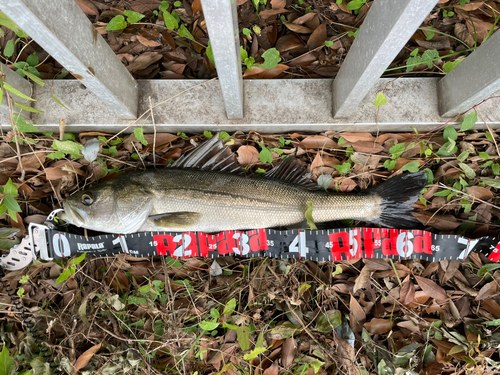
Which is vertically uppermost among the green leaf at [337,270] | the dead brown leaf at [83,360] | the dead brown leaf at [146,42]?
the dead brown leaf at [146,42]

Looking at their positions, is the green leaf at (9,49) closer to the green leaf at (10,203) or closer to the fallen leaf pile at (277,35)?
the fallen leaf pile at (277,35)

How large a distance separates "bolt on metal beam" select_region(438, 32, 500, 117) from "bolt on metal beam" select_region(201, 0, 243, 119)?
190cm

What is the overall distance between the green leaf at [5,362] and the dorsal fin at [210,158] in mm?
2058

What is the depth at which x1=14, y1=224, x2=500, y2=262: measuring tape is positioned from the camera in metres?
2.87

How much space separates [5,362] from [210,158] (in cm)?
240

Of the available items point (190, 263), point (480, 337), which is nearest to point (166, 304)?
point (190, 263)

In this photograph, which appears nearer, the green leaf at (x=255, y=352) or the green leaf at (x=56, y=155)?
the green leaf at (x=255, y=352)

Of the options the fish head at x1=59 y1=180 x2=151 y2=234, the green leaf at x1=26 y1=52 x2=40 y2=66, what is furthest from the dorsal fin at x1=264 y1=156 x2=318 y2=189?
the green leaf at x1=26 y1=52 x2=40 y2=66

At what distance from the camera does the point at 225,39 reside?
5.82 ft

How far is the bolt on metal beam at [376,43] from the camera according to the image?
1.63m

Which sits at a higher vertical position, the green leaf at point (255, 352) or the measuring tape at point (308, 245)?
the measuring tape at point (308, 245)

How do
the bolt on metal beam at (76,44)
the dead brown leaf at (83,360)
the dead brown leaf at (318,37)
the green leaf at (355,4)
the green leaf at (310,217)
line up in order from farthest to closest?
the dead brown leaf at (318,37) → the green leaf at (355,4) → the dead brown leaf at (83,360) → the green leaf at (310,217) → the bolt on metal beam at (76,44)

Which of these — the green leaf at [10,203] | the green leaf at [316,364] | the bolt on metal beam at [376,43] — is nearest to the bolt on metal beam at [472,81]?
the bolt on metal beam at [376,43]

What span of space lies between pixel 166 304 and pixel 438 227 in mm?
2755
